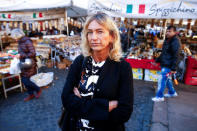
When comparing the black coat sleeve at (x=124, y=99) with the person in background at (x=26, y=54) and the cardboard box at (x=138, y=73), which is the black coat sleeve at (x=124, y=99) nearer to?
the person in background at (x=26, y=54)

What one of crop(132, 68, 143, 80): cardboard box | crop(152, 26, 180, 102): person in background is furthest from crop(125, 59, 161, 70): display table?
crop(152, 26, 180, 102): person in background

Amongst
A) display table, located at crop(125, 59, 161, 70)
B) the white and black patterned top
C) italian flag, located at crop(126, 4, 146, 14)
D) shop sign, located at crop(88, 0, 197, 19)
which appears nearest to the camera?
the white and black patterned top

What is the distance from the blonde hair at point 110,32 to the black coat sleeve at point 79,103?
0.47ft

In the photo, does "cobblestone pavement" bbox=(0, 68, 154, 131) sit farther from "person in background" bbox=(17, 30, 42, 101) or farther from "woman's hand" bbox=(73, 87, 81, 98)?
"woman's hand" bbox=(73, 87, 81, 98)

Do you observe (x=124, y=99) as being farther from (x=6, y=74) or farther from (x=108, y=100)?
(x=6, y=74)

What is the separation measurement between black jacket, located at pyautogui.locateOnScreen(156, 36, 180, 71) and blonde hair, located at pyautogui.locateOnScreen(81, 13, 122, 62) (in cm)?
263

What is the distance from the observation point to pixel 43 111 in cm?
361

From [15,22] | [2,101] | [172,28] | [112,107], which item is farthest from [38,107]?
[15,22]

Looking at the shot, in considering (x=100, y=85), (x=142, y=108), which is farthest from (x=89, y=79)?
(x=142, y=108)

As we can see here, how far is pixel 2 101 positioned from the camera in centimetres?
414

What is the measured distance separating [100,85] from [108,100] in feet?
0.51

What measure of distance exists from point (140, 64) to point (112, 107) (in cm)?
439

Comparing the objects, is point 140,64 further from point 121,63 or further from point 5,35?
point 5,35

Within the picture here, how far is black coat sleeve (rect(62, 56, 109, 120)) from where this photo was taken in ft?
4.10
